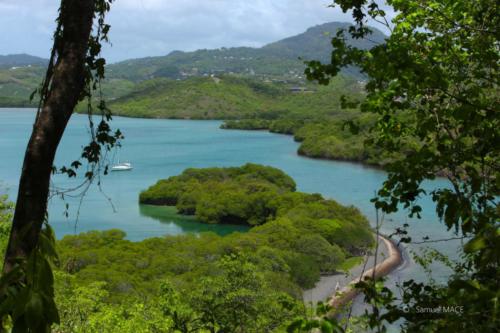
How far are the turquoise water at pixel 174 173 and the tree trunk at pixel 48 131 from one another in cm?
1064

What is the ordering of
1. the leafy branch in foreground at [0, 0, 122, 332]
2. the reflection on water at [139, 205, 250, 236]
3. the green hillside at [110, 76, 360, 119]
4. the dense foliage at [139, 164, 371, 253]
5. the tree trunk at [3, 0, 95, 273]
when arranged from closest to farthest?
the leafy branch in foreground at [0, 0, 122, 332] → the tree trunk at [3, 0, 95, 273] → the dense foliage at [139, 164, 371, 253] → the reflection on water at [139, 205, 250, 236] → the green hillside at [110, 76, 360, 119]

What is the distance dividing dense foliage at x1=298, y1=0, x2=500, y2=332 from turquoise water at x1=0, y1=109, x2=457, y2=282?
31.7 ft

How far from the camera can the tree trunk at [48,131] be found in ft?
5.09

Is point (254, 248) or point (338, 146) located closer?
point (254, 248)

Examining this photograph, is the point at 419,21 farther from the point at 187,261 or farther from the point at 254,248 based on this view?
the point at 254,248

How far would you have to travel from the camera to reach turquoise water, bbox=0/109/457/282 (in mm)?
31469

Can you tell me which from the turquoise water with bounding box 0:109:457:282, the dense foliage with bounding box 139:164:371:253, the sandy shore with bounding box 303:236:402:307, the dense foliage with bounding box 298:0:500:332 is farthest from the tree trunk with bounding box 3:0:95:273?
the dense foliage with bounding box 139:164:371:253

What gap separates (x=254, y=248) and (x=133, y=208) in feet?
52.6

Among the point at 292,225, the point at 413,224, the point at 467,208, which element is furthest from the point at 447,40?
the point at 413,224

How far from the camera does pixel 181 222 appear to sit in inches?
1403

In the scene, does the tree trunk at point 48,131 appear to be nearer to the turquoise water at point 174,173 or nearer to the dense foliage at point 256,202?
the turquoise water at point 174,173

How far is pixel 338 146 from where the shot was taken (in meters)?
60.4

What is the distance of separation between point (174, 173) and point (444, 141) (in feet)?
152

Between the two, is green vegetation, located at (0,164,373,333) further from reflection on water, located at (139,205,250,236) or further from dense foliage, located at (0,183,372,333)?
reflection on water, located at (139,205,250,236)
